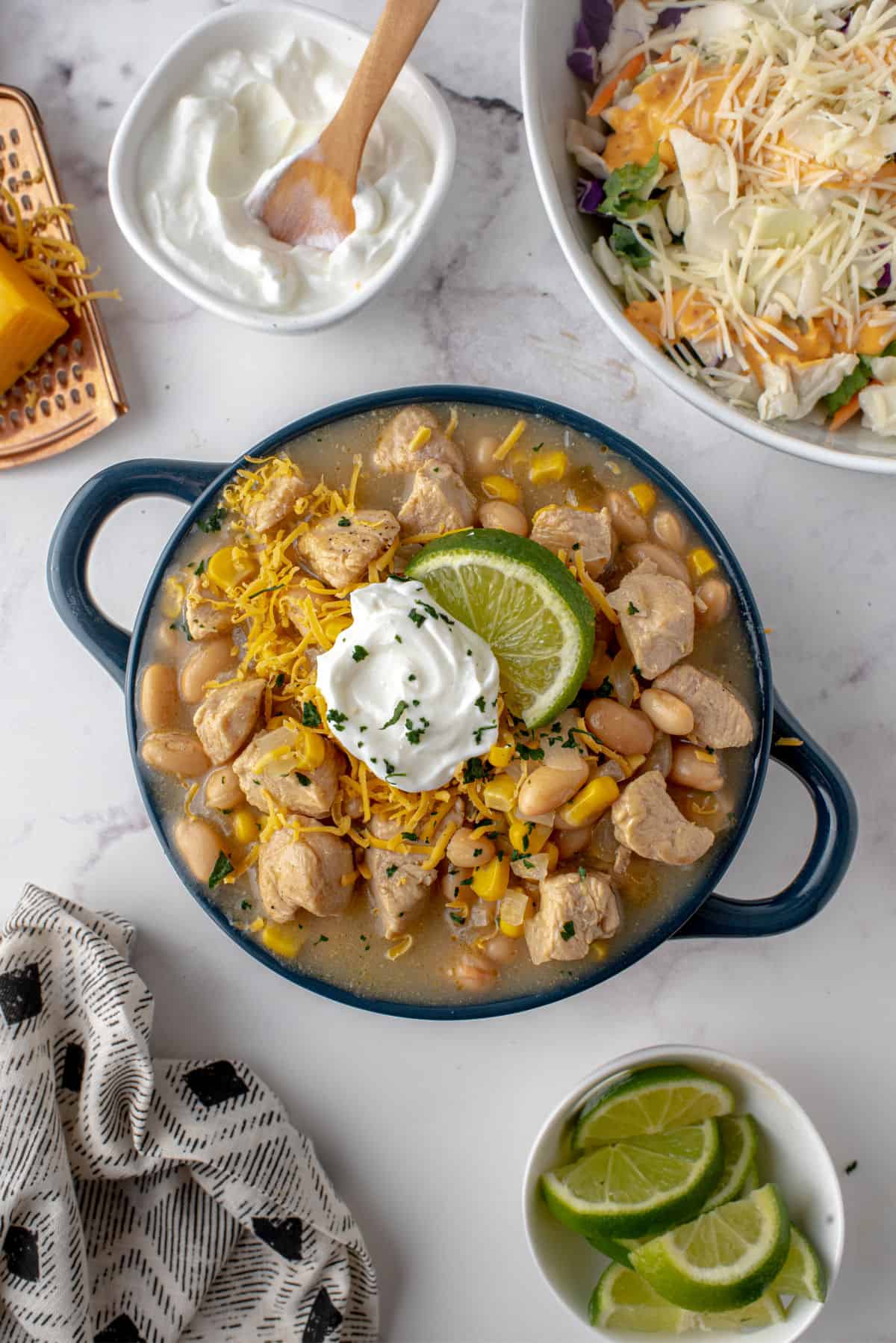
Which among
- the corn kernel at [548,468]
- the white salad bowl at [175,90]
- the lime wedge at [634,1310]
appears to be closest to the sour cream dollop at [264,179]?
the white salad bowl at [175,90]

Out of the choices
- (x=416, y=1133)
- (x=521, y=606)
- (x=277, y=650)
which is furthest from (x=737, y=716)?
(x=416, y=1133)

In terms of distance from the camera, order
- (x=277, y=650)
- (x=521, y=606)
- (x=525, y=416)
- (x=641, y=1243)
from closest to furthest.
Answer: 1. (x=521, y=606)
2. (x=277, y=650)
3. (x=525, y=416)
4. (x=641, y=1243)

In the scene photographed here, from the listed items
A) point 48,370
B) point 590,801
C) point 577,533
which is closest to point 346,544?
point 577,533

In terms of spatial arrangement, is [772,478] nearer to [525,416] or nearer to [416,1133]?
[525,416]

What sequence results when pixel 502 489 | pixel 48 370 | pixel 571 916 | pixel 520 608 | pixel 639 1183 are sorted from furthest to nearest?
pixel 48 370, pixel 639 1183, pixel 502 489, pixel 571 916, pixel 520 608

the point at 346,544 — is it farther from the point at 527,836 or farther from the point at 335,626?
the point at 527,836

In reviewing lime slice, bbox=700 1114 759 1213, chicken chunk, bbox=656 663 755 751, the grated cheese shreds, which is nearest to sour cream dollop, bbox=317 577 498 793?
chicken chunk, bbox=656 663 755 751
